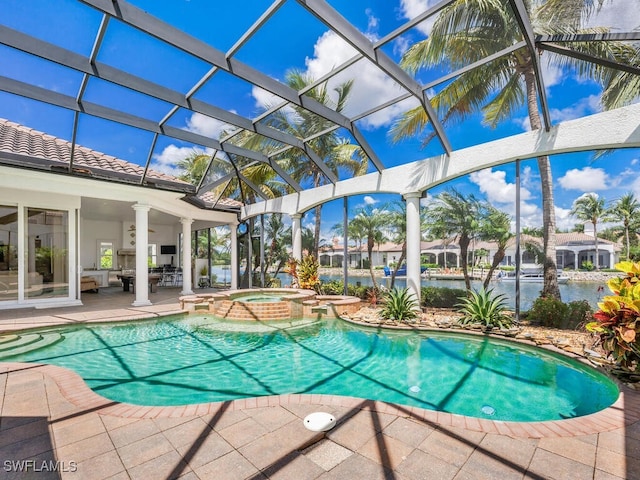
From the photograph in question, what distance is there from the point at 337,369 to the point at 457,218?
6.60 metres

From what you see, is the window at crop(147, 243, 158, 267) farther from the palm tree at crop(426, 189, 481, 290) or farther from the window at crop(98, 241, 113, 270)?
the palm tree at crop(426, 189, 481, 290)

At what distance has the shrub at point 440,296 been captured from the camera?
33.3 ft

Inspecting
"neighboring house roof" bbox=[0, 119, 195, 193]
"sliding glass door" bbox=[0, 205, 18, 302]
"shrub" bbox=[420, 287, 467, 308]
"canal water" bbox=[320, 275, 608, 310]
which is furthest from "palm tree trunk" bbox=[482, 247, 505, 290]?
"sliding glass door" bbox=[0, 205, 18, 302]

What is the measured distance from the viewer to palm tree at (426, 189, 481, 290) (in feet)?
31.7

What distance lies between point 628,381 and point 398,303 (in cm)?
498

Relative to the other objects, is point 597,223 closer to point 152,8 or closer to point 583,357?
point 583,357

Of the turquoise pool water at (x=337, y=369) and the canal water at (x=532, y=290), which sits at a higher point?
the canal water at (x=532, y=290)

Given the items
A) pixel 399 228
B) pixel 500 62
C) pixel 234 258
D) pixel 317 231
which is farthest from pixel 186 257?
pixel 500 62

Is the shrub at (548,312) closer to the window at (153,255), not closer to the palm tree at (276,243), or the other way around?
the palm tree at (276,243)

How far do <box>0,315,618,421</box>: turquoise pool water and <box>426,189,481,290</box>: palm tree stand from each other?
335 cm

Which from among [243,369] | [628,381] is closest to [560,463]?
[628,381]

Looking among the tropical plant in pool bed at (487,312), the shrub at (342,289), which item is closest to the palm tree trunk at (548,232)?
the tropical plant in pool bed at (487,312)

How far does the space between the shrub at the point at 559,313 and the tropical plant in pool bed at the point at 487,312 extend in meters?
0.73

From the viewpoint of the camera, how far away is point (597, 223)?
7.65 m
